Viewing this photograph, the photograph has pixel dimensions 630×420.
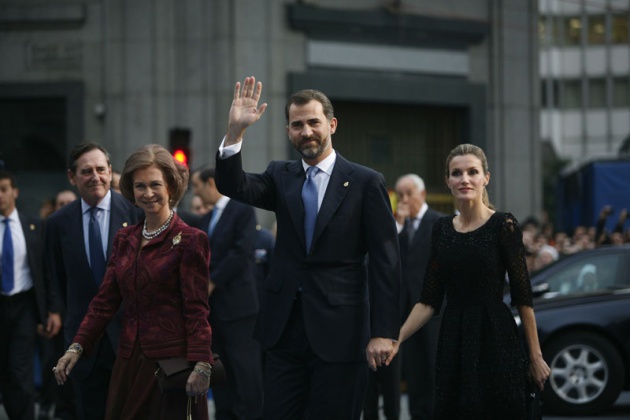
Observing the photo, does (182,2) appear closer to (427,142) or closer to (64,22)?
(64,22)

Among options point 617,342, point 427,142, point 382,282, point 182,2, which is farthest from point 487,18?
point 382,282

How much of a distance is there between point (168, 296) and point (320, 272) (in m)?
0.82

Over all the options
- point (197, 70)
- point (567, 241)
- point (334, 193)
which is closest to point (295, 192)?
point (334, 193)

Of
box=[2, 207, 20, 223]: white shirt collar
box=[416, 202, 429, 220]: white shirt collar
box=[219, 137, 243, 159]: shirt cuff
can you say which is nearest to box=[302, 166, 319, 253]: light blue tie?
box=[219, 137, 243, 159]: shirt cuff

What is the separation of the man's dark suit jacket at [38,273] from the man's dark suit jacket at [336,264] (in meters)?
3.82

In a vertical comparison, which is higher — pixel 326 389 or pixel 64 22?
pixel 64 22

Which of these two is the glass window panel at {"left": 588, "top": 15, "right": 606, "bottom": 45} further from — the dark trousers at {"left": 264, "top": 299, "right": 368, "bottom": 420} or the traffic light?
the dark trousers at {"left": 264, "top": 299, "right": 368, "bottom": 420}

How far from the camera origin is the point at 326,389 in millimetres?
6375

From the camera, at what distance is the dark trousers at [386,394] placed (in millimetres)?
10180

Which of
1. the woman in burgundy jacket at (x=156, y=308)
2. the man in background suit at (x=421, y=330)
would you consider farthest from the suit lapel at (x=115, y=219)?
the man in background suit at (x=421, y=330)

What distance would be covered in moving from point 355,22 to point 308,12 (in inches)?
41.2

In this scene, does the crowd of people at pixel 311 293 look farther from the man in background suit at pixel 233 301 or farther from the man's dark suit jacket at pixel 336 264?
the man in background suit at pixel 233 301

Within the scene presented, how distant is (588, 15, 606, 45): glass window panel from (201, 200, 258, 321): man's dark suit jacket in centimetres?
5786

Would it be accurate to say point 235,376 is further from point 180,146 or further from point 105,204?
point 180,146
